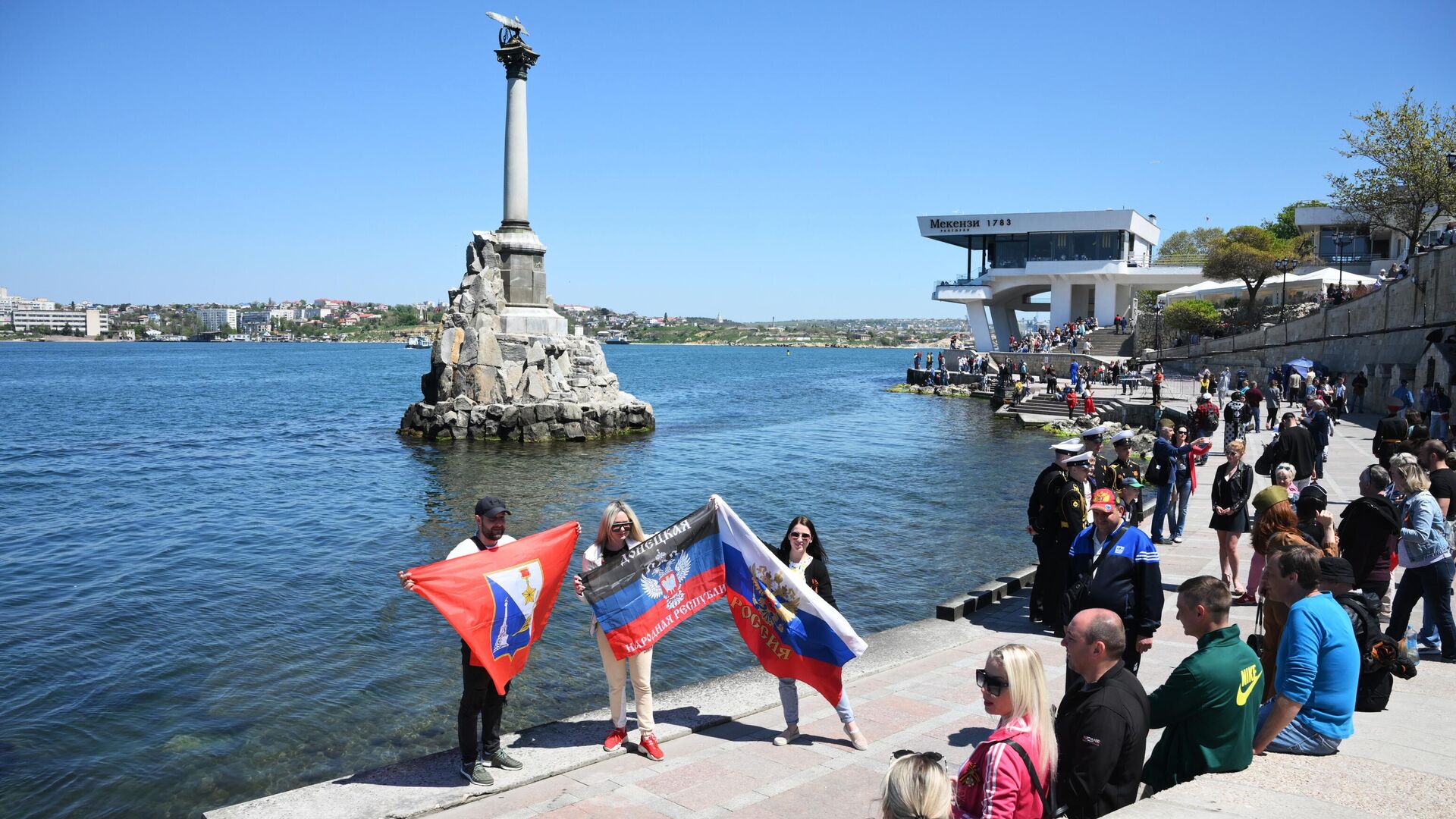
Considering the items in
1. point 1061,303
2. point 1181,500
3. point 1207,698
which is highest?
point 1061,303

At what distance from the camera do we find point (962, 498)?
24.7 meters

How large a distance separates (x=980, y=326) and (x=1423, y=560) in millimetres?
76106

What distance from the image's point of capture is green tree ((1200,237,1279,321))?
60.9 meters

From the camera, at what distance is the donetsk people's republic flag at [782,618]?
276 inches

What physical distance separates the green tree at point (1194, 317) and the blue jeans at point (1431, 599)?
5934cm

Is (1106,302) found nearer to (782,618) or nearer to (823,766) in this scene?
(782,618)

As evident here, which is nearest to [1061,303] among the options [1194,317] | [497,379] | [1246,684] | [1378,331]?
[1194,317]

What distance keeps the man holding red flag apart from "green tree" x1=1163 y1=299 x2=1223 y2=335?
6338 cm

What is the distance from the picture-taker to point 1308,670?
16.3 ft

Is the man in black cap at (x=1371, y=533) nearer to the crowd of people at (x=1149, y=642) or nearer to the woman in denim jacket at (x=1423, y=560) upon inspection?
the crowd of people at (x=1149, y=642)

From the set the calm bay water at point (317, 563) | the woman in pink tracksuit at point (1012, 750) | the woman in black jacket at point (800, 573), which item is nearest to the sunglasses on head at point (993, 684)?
the woman in pink tracksuit at point (1012, 750)

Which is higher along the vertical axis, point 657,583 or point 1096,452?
point 1096,452

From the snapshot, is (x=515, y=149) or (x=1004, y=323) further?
(x=1004, y=323)

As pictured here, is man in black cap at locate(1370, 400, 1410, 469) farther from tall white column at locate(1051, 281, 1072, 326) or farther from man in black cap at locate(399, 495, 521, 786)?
tall white column at locate(1051, 281, 1072, 326)
